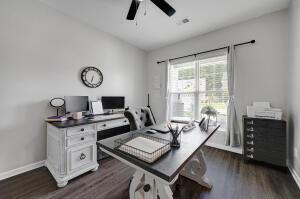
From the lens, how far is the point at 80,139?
1949 mm

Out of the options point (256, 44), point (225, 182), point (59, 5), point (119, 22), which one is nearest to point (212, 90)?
point (256, 44)

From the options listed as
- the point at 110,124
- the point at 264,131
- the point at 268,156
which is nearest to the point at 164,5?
the point at 110,124

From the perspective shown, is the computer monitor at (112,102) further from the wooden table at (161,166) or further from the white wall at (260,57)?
the white wall at (260,57)

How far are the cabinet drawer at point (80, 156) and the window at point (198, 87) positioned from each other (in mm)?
2438

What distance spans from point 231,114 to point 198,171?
161 centimetres

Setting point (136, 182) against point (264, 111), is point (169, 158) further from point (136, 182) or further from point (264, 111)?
point (264, 111)

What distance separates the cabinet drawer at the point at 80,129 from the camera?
1826mm

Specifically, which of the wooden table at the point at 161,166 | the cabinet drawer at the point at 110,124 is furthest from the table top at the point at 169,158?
the cabinet drawer at the point at 110,124

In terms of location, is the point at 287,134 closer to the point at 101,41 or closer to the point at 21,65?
the point at 101,41

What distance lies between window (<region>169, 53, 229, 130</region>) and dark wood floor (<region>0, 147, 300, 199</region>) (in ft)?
3.57

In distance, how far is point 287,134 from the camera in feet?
7.16

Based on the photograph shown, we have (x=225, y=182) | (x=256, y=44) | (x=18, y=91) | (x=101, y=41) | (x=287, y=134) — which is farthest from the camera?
(x=101, y=41)

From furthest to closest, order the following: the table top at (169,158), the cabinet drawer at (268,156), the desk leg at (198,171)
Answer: the cabinet drawer at (268,156) → the desk leg at (198,171) → the table top at (169,158)

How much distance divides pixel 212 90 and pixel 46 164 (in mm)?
3689
